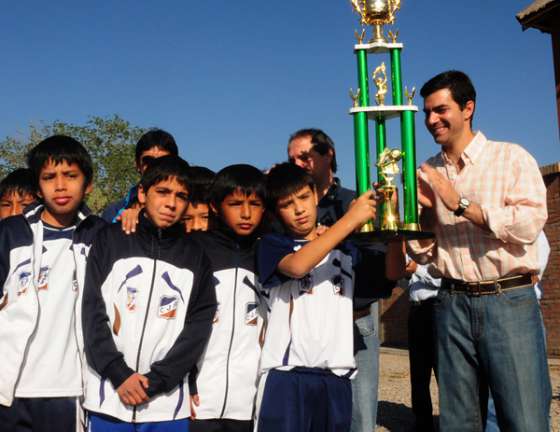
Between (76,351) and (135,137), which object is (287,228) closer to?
(76,351)

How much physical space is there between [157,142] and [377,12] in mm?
1802

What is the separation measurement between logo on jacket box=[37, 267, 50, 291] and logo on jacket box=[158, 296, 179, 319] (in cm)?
61

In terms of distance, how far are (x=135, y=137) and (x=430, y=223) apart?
91.0 feet

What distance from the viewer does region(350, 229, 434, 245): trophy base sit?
10.2 ft

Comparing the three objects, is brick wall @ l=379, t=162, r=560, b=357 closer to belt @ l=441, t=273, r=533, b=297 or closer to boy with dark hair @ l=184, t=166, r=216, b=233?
belt @ l=441, t=273, r=533, b=297

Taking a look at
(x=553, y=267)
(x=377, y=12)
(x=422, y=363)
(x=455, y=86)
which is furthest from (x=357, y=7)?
(x=553, y=267)

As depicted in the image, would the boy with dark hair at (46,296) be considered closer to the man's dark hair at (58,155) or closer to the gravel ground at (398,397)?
the man's dark hair at (58,155)

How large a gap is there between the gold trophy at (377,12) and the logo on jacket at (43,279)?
210 centimetres

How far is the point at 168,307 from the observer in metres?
3.24

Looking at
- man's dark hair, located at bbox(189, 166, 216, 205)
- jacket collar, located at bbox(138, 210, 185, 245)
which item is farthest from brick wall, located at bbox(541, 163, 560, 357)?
jacket collar, located at bbox(138, 210, 185, 245)

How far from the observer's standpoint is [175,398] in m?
3.20

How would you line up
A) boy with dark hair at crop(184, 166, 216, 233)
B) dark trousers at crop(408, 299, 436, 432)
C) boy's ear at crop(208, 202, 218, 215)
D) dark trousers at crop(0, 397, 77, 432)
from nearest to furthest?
dark trousers at crop(0, 397, 77, 432), boy's ear at crop(208, 202, 218, 215), boy with dark hair at crop(184, 166, 216, 233), dark trousers at crop(408, 299, 436, 432)

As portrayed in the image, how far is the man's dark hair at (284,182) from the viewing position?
3.32m

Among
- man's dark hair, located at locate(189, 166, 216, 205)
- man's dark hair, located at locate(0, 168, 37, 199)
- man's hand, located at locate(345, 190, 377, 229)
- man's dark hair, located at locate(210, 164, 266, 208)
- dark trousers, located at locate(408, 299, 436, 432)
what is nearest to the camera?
man's hand, located at locate(345, 190, 377, 229)
